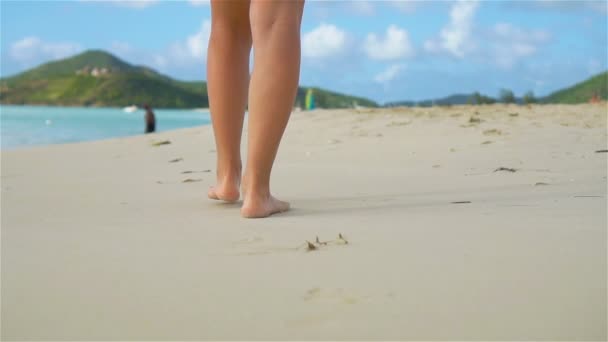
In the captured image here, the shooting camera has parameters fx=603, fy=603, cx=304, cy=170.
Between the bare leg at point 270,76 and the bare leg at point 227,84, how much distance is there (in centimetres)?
32

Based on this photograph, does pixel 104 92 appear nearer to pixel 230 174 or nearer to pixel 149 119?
pixel 149 119

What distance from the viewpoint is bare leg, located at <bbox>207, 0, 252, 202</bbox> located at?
2.14 m

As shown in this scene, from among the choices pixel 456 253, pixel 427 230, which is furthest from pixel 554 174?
pixel 456 253

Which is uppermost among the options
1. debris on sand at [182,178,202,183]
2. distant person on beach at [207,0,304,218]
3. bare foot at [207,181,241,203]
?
distant person on beach at [207,0,304,218]

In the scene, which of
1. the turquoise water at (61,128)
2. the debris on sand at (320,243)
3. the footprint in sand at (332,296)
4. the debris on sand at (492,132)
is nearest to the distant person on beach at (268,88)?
the debris on sand at (320,243)

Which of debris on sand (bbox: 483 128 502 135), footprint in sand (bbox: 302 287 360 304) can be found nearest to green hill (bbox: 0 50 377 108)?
debris on sand (bbox: 483 128 502 135)

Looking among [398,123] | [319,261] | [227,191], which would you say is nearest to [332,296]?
[319,261]

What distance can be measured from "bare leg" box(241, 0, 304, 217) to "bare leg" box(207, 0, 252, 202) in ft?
1.05

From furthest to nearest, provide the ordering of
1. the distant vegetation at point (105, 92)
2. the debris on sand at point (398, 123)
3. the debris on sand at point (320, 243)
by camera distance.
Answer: the distant vegetation at point (105, 92), the debris on sand at point (398, 123), the debris on sand at point (320, 243)

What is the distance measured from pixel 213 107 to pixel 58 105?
85060 millimetres

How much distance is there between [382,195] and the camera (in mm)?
2268

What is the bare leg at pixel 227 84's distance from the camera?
7.04ft

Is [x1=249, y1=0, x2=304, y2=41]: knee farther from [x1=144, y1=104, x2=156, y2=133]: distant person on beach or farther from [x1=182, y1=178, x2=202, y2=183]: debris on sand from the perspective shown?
[x1=144, y1=104, x2=156, y2=133]: distant person on beach

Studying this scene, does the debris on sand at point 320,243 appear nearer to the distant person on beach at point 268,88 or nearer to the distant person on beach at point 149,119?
the distant person on beach at point 268,88
